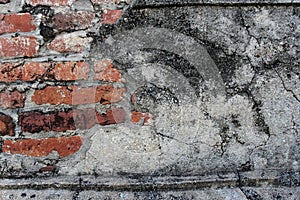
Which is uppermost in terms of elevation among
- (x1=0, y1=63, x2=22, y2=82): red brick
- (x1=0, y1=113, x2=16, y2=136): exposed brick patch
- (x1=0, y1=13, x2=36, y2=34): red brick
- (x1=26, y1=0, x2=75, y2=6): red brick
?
(x1=26, y1=0, x2=75, y2=6): red brick

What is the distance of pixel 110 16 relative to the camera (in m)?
1.36

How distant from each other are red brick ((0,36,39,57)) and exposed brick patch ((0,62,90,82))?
0.04 m

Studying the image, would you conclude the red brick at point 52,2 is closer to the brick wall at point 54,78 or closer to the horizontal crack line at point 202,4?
the brick wall at point 54,78

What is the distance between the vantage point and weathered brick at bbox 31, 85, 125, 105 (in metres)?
1.39

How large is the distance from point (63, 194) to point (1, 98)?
411mm

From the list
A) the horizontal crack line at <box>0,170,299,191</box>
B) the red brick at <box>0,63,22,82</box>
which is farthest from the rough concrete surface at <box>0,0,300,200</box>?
the red brick at <box>0,63,22,82</box>

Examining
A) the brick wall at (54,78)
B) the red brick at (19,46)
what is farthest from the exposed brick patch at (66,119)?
the red brick at (19,46)

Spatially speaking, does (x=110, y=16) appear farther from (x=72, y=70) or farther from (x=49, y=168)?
(x=49, y=168)

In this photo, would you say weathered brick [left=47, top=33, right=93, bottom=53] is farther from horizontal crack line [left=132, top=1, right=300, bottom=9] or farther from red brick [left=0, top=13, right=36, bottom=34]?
horizontal crack line [left=132, top=1, right=300, bottom=9]

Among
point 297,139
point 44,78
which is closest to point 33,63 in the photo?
point 44,78

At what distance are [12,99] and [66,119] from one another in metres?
0.21

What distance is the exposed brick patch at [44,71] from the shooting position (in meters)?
1.38

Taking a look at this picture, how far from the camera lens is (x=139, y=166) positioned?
1.44 metres

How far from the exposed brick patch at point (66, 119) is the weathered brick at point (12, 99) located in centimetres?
4
